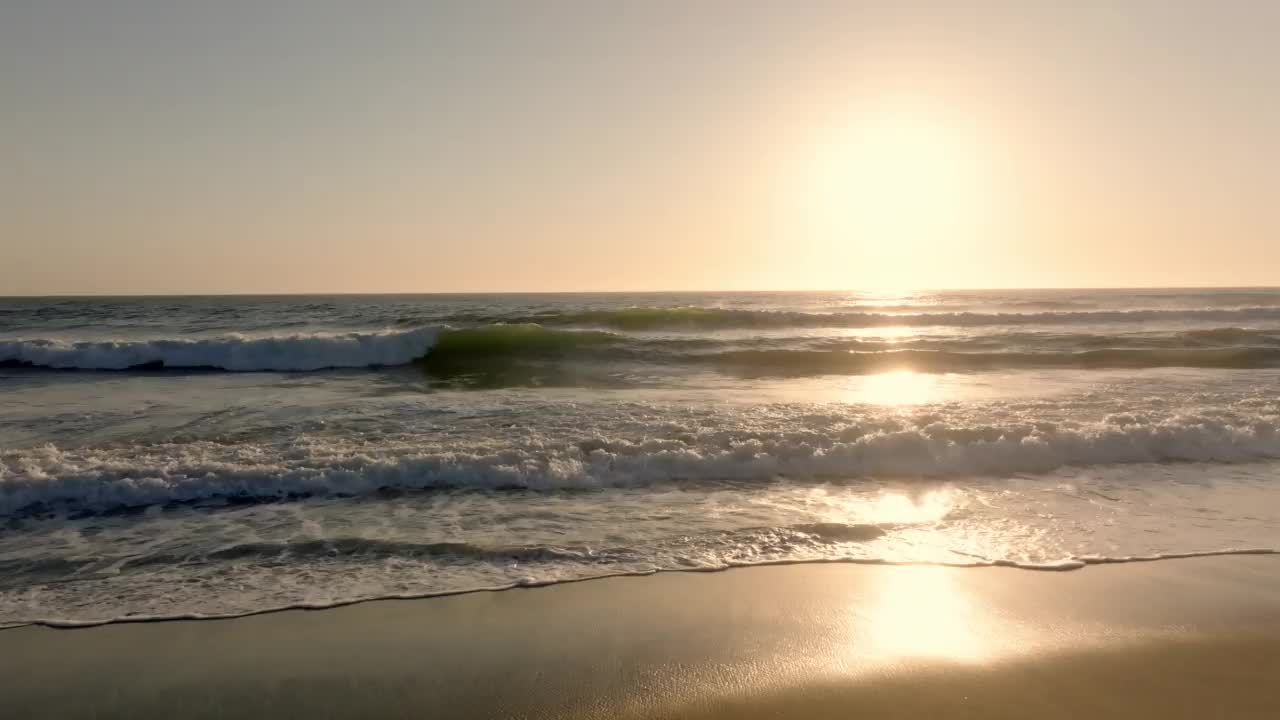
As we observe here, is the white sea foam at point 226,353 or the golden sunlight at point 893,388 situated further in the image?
the white sea foam at point 226,353

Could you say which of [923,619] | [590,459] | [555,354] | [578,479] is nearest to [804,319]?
[555,354]

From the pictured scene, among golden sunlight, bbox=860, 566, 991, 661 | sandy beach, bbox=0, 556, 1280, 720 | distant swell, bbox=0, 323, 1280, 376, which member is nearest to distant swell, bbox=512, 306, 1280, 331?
distant swell, bbox=0, 323, 1280, 376

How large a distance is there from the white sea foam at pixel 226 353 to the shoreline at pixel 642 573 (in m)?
13.9

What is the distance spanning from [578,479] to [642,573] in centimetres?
231

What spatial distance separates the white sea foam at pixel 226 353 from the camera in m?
17.6

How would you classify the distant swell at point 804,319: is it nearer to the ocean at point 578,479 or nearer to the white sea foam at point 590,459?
the ocean at point 578,479

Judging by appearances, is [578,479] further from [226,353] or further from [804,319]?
[804,319]

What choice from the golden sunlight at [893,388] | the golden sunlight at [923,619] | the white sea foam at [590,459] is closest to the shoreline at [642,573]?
the golden sunlight at [923,619]

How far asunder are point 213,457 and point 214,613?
3649 mm

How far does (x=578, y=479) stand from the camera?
7023 mm

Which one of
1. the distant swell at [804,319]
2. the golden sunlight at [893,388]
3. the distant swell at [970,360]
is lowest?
the golden sunlight at [893,388]

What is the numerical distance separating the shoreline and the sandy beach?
0.06m

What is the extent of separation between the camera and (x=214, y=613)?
4.25 m

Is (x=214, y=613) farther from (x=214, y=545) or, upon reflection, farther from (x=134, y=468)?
(x=134, y=468)
